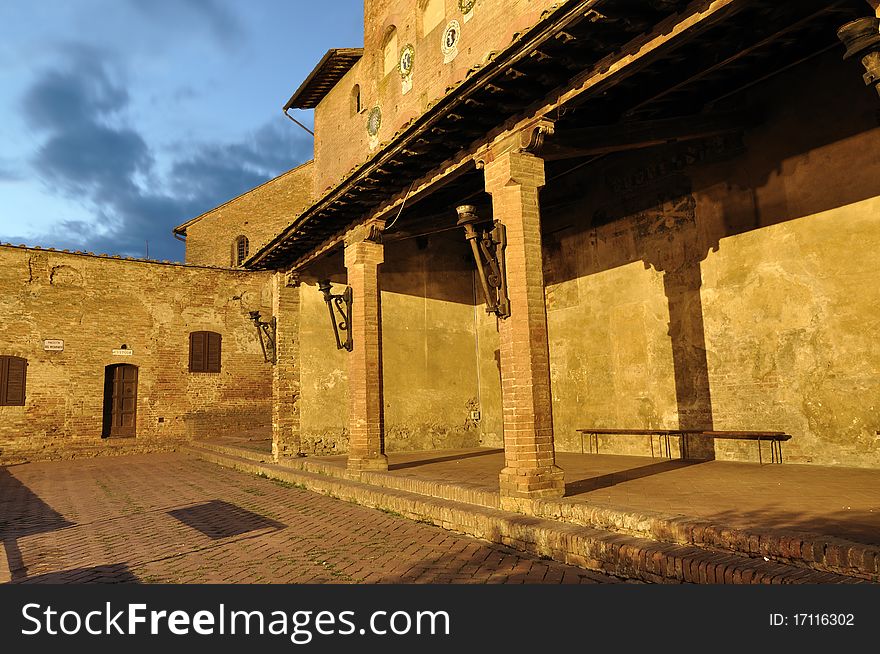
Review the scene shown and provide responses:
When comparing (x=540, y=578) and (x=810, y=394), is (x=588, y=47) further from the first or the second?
(x=810, y=394)

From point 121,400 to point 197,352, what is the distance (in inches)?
95.0

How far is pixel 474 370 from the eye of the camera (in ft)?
43.5

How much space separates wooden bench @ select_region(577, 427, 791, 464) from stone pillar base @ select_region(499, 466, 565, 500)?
3.58m

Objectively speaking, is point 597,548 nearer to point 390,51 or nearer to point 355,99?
point 390,51

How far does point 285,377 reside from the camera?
1198cm

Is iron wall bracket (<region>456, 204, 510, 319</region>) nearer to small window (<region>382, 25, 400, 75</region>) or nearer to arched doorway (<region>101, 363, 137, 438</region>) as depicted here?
small window (<region>382, 25, 400, 75</region>)

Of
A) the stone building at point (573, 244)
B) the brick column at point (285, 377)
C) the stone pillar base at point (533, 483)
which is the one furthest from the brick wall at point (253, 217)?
the stone pillar base at point (533, 483)

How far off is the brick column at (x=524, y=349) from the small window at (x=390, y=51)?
5714mm

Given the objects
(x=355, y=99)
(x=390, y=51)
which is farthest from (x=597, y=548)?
(x=355, y=99)

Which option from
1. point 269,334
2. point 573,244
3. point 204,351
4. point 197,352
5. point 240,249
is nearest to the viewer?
point 573,244

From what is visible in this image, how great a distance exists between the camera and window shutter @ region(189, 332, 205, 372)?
18062 mm

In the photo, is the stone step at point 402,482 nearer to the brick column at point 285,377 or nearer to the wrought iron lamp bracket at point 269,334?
the brick column at point 285,377

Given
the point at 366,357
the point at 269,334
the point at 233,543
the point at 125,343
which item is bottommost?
the point at 233,543

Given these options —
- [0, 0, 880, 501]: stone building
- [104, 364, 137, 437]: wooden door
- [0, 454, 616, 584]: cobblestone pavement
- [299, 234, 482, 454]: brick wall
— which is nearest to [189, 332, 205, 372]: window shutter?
[104, 364, 137, 437]: wooden door
